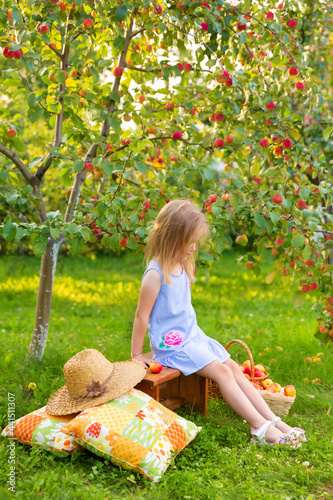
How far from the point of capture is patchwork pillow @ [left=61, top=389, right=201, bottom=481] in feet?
6.36

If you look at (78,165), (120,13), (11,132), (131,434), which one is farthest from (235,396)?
(120,13)

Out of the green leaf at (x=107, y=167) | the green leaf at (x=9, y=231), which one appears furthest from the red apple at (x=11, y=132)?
the green leaf at (x=9, y=231)

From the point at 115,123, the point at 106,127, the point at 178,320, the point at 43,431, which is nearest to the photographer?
the point at 43,431

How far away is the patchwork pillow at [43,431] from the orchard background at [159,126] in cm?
72

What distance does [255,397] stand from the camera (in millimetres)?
2418

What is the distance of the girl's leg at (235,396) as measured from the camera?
7.54 ft

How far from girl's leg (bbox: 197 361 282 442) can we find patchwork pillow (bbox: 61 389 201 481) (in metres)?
0.31

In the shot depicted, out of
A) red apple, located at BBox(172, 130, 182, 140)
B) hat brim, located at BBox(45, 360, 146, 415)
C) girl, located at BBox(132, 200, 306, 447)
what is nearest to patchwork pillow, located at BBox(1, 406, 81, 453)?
hat brim, located at BBox(45, 360, 146, 415)

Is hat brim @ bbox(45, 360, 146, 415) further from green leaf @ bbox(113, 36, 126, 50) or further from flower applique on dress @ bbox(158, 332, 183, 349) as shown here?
green leaf @ bbox(113, 36, 126, 50)

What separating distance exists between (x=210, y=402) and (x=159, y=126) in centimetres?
165

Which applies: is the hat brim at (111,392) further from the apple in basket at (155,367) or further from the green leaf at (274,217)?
the green leaf at (274,217)

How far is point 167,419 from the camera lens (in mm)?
2127

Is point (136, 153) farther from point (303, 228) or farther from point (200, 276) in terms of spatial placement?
point (200, 276)

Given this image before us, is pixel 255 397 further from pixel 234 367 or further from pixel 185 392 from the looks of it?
pixel 185 392
